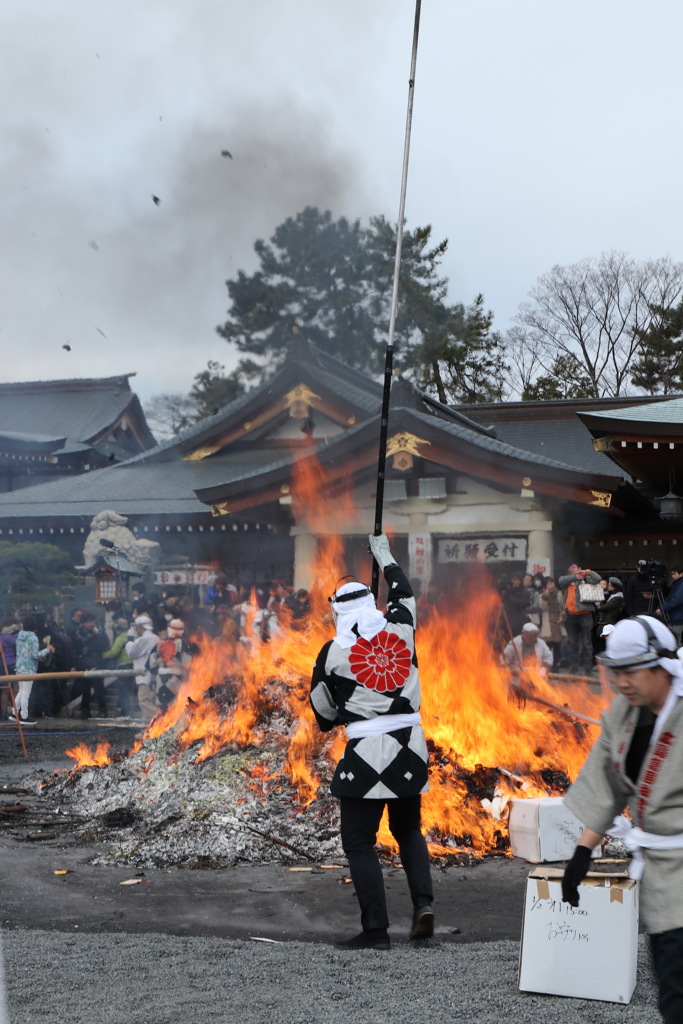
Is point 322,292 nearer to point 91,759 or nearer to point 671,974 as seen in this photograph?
point 91,759

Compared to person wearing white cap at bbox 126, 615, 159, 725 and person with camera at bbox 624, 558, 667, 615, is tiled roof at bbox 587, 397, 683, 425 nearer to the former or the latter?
person with camera at bbox 624, 558, 667, 615

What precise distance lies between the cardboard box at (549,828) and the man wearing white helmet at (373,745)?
1236 millimetres

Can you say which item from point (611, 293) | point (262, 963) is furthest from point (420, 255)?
point (611, 293)

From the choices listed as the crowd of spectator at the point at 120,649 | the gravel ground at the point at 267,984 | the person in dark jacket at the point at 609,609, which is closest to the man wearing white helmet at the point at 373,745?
the gravel ground at the point at 267,984

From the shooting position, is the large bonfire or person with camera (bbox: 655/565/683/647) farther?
person with camera (bbox: 655/565/683/647)

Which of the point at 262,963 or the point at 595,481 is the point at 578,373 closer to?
the point at 595,481

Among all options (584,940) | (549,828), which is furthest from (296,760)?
(584,940)

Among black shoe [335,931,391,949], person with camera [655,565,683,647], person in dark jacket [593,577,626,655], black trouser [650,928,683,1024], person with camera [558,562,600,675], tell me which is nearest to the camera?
black trouser [650,928,683,1024]

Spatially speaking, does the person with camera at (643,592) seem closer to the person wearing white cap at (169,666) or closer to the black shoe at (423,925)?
the person wearing white cap at (169,666)

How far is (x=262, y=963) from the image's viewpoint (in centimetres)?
432

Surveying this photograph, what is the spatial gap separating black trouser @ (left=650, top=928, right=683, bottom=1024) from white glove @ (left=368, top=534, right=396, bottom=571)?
294 centimetres

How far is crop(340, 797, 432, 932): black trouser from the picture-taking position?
469 centimetres

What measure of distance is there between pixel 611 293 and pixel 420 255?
56.6ft

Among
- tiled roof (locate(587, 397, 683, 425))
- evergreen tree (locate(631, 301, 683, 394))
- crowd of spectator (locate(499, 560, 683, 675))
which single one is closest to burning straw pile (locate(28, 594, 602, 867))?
crowd of spectator (locate(499, 560, 683, 675))
